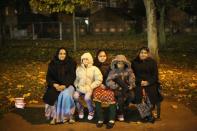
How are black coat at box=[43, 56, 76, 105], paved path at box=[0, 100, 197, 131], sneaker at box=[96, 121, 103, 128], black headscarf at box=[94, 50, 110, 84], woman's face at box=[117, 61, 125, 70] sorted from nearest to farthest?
1. paved path at box=[0, 100, 197, 131]
2. sneaker at box=[96, 121, 103, 128]
3. woman's face at box=[117, 61, 125, 70]
4. black coat at box=[43, 56, 76, 105]
5. black headscarf at box=[94, 50, 110, 84]

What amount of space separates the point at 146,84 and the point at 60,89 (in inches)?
73.5

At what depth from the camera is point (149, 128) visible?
9.42 meters

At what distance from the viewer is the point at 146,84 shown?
9789 millimetres

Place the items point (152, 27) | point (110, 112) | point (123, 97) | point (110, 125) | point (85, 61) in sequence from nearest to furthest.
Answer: point (110, 125)
point (110, 112)
point (123, 97)
point (85, 61)
point (152, 27)

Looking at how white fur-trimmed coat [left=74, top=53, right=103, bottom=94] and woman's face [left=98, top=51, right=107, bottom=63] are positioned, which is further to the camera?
woman's face [left=98, top=51, right=107, bottom=63]

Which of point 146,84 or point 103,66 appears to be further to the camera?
point 103,66

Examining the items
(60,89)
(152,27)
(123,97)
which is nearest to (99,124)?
(123,97)

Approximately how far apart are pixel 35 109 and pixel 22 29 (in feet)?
184

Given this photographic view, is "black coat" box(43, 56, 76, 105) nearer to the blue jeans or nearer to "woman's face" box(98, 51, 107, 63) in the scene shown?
the blue jeans

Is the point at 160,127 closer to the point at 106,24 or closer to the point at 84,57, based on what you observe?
the point at 84,57

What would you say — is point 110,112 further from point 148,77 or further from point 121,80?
point 148,77

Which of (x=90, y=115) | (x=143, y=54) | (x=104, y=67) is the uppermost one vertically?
(x=143, y=54)

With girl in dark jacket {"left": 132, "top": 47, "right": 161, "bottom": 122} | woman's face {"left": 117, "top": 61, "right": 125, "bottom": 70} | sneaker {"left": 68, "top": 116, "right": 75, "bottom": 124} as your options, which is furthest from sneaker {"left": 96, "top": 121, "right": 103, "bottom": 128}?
woman's face {"left": 117, "top": 61, "right": 125, "bottom": 70}

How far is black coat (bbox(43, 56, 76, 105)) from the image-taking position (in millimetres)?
9977
